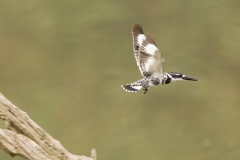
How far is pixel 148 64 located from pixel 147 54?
0.04m

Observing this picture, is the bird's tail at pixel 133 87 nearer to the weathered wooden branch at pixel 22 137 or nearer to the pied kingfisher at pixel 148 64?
the pied kingfisher at pixel 148 64

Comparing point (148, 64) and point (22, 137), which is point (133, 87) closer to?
point (148, 64)

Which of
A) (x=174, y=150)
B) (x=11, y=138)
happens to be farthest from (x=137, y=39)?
(x=174, y=150)

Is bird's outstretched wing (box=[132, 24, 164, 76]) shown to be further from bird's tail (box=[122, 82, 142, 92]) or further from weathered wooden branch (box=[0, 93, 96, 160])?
weathered wooden branch (box=[0, 93, 96, 160])

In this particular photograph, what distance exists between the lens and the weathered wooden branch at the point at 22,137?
2.29 m

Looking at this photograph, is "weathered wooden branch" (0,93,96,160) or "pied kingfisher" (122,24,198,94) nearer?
"pied kingfisher" (122,24,198,94)

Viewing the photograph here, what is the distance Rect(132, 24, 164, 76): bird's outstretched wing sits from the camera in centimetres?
204

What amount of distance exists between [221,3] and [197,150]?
1520 millimetres

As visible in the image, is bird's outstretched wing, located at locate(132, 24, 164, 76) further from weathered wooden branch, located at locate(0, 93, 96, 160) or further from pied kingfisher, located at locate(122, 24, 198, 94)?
weathered wooden branch, located at locate(0, 93, 96, 160)

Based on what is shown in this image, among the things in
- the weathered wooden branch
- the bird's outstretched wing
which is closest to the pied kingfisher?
the bird's outstretched wing

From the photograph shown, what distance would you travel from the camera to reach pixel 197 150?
4.64 m

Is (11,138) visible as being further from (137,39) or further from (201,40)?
(201,40)

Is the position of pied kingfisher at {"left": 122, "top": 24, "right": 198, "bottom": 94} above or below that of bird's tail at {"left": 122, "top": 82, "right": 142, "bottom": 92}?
above

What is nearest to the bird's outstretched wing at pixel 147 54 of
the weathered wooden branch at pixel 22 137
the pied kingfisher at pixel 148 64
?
the pied kingfisher at pixel 148 64
